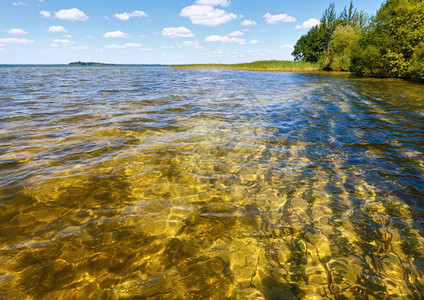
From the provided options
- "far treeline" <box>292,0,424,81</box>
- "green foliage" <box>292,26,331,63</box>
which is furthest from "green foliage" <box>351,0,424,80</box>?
"green foliage" <box>292,26,331,63</box>

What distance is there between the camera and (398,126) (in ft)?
29.1

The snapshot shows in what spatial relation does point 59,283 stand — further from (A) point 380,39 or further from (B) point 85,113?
(A) point 380,39

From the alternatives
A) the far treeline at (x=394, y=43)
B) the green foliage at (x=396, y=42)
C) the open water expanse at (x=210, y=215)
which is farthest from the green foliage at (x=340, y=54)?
the open water expanse at (x=210, y=215)

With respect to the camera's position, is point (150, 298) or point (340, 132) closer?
point (150, 298)

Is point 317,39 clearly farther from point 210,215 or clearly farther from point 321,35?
point 210,215

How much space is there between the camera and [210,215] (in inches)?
147

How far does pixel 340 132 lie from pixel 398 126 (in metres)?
3.09

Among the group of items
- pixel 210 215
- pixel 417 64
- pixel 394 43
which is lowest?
pixel 210 215

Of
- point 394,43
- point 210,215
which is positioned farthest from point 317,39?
point 210,215

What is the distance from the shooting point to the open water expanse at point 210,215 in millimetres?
2602

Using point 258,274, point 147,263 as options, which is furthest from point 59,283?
point 258,274

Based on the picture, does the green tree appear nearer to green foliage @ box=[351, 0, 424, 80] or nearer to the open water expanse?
green foliage @ box=[351, 0, 424, 80]

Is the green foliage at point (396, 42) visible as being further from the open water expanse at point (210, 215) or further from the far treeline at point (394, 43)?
the open water expanse at point (210, 215)

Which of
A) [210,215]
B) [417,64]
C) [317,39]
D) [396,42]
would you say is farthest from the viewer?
[317,39]
